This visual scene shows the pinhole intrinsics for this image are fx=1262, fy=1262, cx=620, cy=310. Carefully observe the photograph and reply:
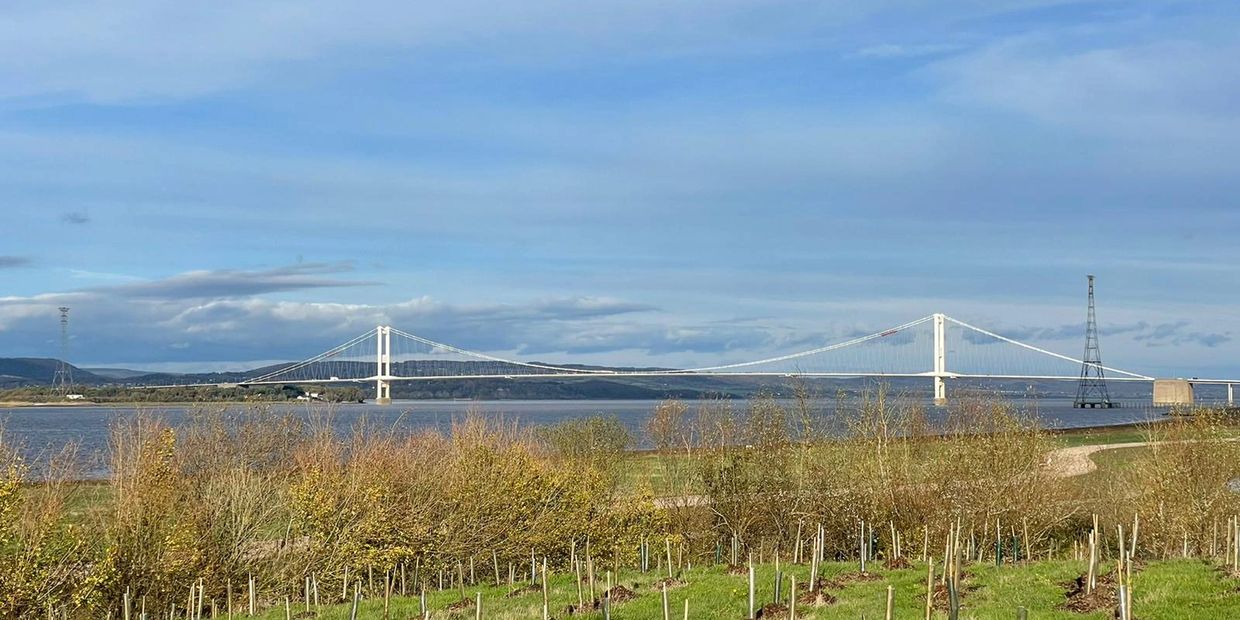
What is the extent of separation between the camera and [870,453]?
93.0 ft

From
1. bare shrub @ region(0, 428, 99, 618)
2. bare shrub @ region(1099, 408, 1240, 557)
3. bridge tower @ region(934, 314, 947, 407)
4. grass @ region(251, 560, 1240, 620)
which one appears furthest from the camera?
bridge tower @ region(934, 314, 947, 407)

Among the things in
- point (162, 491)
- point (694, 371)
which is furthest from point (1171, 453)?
point (694, 371)

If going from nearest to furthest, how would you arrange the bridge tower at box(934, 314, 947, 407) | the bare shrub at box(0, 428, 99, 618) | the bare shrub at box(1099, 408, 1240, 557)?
the bare shrub at box(0, 428, 99, 618) → the bare shrub at box(1099, 408, 1240, 557) → the bridge tower at box(934, 314, 947, 407)

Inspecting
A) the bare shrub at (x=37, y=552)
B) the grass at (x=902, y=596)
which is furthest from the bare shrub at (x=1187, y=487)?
the bare shrub at (x=37, y=552)

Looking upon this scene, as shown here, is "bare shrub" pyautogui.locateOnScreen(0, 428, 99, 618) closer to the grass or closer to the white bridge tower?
the grass

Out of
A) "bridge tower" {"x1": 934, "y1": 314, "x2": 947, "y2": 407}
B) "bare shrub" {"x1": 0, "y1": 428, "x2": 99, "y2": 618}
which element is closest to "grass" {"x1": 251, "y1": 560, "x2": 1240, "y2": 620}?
"bare shrub" {"x1": 0, "y1": 428, "x2": 99, "y2": 618}

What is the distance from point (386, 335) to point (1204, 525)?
4786 inches

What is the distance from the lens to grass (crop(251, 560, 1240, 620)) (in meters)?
13.8

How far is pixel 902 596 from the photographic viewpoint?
1559cm

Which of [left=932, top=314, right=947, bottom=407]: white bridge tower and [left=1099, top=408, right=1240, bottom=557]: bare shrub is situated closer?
[left=1099, top=408, right=1240, bottom=557]: bare shrub

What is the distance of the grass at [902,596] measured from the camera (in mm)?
13836

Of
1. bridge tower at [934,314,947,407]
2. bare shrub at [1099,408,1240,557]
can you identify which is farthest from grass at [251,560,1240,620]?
bridge tower at [934,314,947,407]

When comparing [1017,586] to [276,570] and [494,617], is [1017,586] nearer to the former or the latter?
[494,617]

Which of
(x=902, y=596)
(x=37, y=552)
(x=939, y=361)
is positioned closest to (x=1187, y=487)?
(x=902, y=596)
